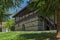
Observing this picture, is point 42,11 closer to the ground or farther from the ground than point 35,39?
farther from the ground

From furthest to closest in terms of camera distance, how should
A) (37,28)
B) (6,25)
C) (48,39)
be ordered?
(6,25) → (37,28) → (48,39)

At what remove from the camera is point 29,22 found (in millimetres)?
28234

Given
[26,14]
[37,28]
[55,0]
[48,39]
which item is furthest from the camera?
[26,14]

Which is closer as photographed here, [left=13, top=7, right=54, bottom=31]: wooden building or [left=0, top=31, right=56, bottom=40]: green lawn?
[left=0, top=31, right=56, bottom=40]: green lawn

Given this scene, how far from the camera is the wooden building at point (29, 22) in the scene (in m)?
26.5

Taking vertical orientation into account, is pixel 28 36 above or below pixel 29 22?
below

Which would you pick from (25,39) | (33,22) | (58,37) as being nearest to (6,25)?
(33,22)

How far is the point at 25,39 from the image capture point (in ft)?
37.3

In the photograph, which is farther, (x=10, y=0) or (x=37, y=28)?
(x=37, y=28)

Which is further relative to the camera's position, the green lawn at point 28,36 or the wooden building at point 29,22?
the wooden building at point 29,22

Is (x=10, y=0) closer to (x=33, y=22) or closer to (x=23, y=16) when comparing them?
(x=33, y=22)

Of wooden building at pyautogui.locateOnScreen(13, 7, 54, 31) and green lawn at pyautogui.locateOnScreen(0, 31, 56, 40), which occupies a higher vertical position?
wooden building at pyautogui.locateOnScreen(13, 7, 54, 31)

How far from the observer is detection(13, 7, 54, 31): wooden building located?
2645 cm

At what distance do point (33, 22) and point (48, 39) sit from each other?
652 inches
